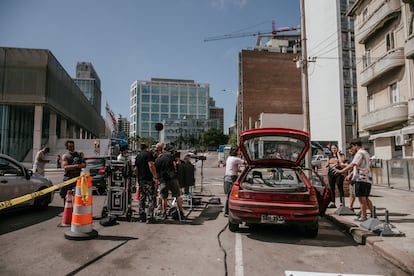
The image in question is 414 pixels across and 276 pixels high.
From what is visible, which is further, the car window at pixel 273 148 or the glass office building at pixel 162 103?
the glass office building at pixel 162 103

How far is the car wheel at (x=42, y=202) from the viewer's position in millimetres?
8130

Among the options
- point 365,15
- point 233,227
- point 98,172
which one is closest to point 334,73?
point 365,15

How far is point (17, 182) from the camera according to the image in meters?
7.30

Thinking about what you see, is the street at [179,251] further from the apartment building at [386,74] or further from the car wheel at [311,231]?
the apartment building at [386,74]

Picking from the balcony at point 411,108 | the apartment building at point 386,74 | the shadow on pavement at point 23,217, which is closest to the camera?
the shadow on pavement at point 23,217

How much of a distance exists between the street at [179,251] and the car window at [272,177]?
106 centimetres

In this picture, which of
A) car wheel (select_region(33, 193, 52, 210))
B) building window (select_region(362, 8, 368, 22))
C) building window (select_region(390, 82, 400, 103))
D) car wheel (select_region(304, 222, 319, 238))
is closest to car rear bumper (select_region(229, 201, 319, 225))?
car wheel (select_region(304, 222, 319, 238))

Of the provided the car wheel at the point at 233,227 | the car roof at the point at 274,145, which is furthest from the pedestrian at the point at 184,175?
the car wheel at the point at 233,227

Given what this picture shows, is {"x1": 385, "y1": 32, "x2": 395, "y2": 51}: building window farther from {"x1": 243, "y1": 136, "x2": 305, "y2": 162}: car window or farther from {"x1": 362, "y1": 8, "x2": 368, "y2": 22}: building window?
{"x1": 243, "y1": 136, "x2": 305, "y2": 162}: car window

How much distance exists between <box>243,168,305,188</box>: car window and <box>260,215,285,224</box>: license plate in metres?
0.74

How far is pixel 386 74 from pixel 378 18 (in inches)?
163

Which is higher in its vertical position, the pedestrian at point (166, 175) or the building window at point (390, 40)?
the building window at point (390, 40)

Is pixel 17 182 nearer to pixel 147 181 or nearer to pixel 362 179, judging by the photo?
pixel 147 181

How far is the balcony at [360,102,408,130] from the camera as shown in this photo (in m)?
19.1
